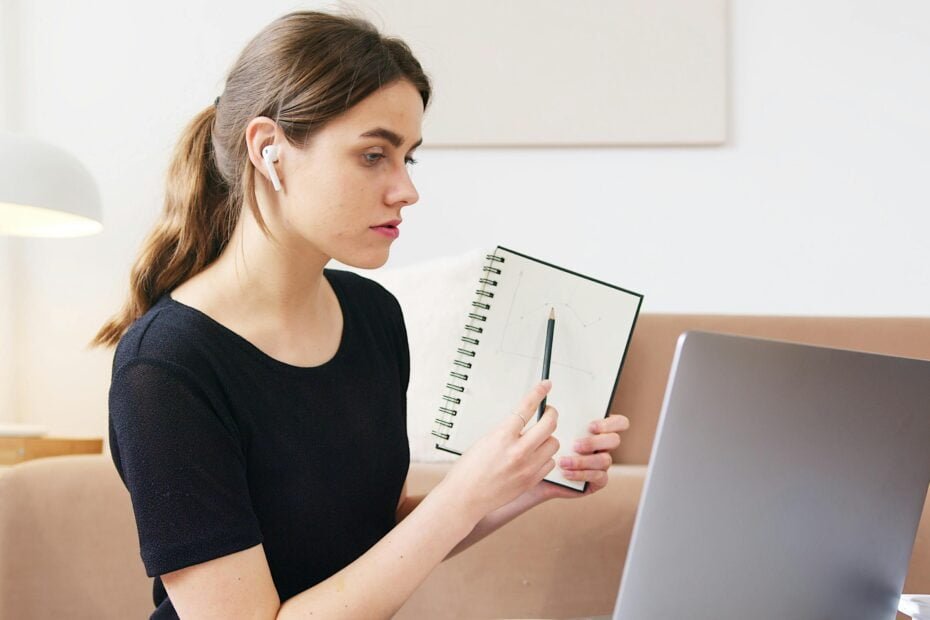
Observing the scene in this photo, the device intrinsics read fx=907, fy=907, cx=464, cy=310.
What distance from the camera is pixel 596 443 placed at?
904mm

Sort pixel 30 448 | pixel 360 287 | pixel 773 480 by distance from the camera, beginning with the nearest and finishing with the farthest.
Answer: pixel 773 480
pixel 360 287
pixel 30 448

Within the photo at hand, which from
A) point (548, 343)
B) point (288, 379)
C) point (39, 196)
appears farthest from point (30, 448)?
point (548, 343)

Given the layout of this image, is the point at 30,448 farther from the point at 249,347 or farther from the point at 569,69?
the point at 569,69

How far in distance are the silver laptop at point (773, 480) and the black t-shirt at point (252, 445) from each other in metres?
0.39

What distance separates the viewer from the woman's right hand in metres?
0.78

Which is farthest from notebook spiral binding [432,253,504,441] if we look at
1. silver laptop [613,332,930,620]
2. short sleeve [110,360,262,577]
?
silver laptop [613,332,930,620]

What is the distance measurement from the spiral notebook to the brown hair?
0.72 feet

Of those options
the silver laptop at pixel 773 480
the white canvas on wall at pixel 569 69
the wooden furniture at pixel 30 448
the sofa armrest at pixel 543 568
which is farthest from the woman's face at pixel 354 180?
the white canvas on wall at pixel 569 69

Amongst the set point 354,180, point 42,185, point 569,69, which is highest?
point 569,69

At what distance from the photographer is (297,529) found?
2.95ft

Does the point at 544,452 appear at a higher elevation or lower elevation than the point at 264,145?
lower

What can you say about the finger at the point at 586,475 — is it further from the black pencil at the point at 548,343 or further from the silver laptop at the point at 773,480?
the silver laptop at the point at 773,480

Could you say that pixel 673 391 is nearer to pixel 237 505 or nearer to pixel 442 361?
pixel 237 505

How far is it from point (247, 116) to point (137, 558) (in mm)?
743
